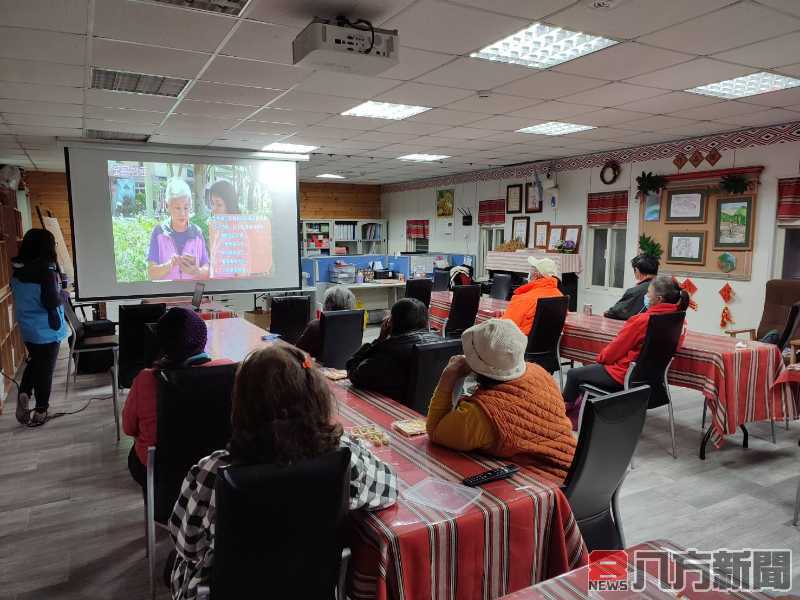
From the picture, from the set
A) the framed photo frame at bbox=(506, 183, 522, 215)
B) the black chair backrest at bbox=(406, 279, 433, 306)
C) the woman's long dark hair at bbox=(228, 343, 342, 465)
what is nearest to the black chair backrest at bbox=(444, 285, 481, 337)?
the black chair backrest at bbox=(406, 279, 433, 306)

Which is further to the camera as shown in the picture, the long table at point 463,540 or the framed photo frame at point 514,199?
the framed photo frame at point 514,199

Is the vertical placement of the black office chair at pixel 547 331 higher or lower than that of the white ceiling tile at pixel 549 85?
lower

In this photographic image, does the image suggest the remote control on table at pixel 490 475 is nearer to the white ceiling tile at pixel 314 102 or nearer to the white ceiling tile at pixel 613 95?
the white ceiling tile at pixel 613 95

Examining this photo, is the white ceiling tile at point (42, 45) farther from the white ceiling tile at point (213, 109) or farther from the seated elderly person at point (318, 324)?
the seated elderly person at point (318, 324)

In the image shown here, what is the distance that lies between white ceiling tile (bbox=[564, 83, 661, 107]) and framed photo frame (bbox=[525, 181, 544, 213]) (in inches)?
154

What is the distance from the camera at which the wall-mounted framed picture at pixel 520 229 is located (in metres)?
8.66

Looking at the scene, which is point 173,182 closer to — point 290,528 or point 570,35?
point 570,35

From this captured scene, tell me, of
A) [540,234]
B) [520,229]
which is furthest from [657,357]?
[520,229]

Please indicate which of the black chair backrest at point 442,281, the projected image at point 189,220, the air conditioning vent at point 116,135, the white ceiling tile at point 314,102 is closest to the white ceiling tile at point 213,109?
the white ceiling tile at point 314,102

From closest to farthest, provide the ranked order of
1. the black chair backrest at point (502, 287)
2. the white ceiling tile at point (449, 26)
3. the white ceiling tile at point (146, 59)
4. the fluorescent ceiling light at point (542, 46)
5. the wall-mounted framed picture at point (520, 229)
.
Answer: the white ceiling tile at point (449, 26) < the fluorescent ceiling light at point (542, 46) < the white ceiling tile at point (146, 59) < the black chair backrest at point (502, 287) < the wall-mounted framed picture at point (520, 229)

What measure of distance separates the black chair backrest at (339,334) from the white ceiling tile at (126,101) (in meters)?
2.32

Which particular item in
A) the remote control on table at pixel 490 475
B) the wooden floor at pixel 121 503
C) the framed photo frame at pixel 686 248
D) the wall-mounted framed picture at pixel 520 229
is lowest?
the wooden floor at pixel 121 503

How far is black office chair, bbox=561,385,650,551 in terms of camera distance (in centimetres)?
160

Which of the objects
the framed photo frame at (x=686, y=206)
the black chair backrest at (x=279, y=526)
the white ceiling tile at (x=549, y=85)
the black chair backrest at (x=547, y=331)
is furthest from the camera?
the framed photo frame at (x=686, y=206)
